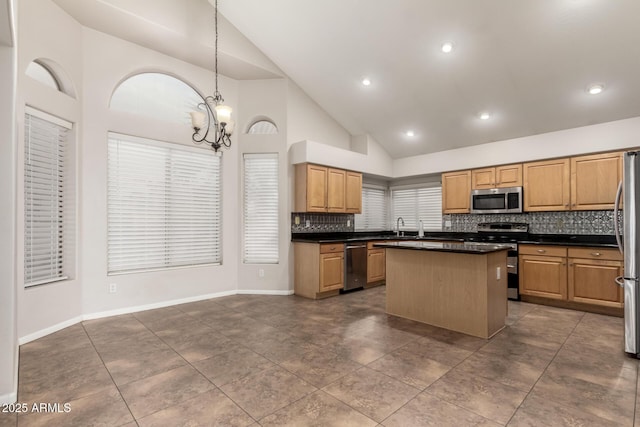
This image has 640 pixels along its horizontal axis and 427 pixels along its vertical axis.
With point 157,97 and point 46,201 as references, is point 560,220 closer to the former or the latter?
point 157,97

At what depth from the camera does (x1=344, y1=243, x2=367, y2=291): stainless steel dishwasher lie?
17.4 ft

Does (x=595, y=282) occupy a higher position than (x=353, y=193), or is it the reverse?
(x=353, y=193)

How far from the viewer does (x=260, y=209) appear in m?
5.29

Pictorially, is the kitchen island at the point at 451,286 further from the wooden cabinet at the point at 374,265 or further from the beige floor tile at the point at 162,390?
the beige floor tile at the point at 162,390

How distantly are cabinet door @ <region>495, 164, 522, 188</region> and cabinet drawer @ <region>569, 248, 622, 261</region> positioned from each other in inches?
52.4

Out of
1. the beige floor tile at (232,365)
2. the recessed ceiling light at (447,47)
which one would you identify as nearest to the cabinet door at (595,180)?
the recessed ceiling light at (447,47)

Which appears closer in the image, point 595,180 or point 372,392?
point 372,392

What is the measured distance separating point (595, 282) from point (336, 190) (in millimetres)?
3837

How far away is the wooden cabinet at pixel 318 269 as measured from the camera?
193 inches

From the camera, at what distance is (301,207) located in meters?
5.23

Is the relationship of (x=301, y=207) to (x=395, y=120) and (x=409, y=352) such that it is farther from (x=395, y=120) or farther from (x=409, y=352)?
(x=409, y=352)

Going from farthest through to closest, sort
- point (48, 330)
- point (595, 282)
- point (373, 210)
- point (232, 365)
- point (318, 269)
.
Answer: point (373, 210) < point (318, 269) < point (595, 282) < point (48, 330) < point (232, 365)

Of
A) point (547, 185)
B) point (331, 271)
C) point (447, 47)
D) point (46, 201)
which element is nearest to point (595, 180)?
point (547, 185)

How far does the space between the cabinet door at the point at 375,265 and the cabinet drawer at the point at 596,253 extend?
2.80 m
